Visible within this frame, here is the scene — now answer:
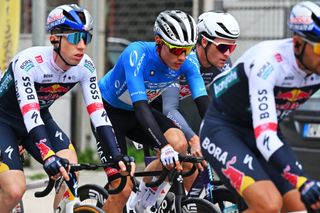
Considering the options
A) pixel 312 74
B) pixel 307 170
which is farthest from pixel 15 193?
pixel 307 170

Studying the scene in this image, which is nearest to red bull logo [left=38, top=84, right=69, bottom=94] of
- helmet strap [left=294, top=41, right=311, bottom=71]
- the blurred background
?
helmet strap [left=294, top=41, right=311, bottom=71]

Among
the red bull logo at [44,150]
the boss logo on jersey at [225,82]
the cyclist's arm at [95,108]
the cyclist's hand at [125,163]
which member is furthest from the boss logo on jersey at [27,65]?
the boss logo on jersey at [225,82]

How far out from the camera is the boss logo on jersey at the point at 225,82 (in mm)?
5564

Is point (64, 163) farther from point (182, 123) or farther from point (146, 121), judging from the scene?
point (182, 123)

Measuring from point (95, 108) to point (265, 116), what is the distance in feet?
6.21

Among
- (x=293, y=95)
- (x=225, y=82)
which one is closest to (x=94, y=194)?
(x=225, y=82)

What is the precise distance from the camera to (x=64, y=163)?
6047 mm

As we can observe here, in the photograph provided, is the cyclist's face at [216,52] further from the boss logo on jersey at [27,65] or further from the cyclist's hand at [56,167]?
the cyclist's hand at [56,167]

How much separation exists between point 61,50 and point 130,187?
1.27 metres

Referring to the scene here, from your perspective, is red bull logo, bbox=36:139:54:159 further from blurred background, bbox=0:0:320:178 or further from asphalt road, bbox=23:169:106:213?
blurred background, bbox=0:0:320:178

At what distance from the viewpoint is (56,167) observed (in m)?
6.01

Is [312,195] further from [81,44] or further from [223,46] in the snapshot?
[223,46]

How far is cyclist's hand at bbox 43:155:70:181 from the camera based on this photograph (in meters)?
6.01

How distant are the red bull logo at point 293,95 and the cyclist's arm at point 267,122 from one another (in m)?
0.21
